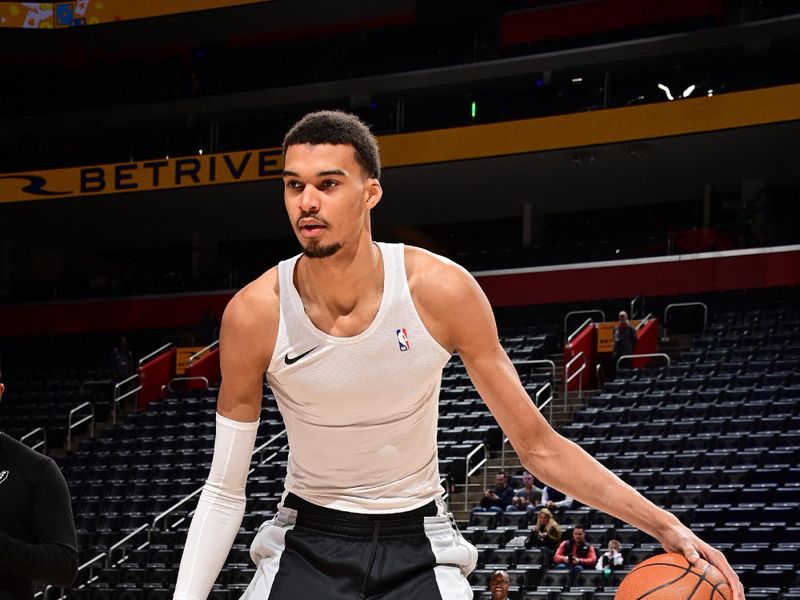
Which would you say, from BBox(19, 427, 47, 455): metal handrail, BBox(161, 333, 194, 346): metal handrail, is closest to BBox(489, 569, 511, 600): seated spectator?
BBox(19, 427, 47, 455): metal handrail

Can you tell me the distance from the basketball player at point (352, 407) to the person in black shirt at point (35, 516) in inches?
36.1

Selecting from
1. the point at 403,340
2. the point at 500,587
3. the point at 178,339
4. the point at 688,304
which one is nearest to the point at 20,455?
the point at 403,340

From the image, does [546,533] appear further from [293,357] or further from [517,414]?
[293,357]

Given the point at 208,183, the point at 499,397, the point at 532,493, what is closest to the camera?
the point at 499,397

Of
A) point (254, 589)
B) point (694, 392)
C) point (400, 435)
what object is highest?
point (400, 435)

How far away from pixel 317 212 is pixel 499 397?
0.66 m

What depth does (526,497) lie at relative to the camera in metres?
13.6

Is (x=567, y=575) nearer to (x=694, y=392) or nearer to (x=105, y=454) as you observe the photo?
(x=694, y=392)

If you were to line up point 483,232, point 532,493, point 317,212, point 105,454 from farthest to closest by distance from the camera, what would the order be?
1. point 483,232
2. point 105,454
3. point 532,493
4. point 317,212

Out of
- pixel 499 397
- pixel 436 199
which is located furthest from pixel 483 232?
pixel 499 397

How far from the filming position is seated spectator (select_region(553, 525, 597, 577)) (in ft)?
38.2

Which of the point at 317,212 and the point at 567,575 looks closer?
the point at 317,212

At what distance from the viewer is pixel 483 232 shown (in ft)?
93.0

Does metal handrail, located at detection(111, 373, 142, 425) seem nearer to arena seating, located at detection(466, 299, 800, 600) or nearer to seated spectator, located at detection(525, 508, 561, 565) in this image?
arena seating, located at detection(466, 299, 800, 600)
